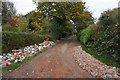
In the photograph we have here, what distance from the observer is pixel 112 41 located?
17.4 feet

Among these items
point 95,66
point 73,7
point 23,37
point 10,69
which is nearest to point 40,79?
point 10,69

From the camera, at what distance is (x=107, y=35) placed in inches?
234

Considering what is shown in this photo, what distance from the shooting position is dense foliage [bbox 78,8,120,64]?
4914mm

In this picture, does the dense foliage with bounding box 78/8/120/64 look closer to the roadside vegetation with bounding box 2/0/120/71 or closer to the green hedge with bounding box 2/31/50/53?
the roadside vegetation with bounding box 2/0/120/71

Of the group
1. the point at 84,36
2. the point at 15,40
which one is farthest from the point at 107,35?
the point at 15,40

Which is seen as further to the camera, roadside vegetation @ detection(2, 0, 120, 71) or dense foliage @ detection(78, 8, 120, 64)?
roadside vegetation @ detection(2, 0, 120, 71)

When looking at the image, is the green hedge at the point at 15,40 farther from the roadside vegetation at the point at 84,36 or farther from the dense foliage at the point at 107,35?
the dense foliage at the point at 107,35

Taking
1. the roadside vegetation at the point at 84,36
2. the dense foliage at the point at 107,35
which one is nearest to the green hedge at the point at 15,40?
the roadside vegetation at the point at 84,36

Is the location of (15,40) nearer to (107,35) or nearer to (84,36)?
(84,36)

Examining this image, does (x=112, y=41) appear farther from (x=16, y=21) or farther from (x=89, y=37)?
(x=16, y=21)

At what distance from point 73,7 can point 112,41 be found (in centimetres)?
641

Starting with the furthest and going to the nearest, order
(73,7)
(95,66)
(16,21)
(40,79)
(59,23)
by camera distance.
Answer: (16,21) < (59,23) < (73,7) < (95,66) < (40,79)

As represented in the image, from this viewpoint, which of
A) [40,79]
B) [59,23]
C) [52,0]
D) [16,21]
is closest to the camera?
[40,79]

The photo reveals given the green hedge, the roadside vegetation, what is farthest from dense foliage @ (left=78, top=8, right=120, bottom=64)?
the green hedge
